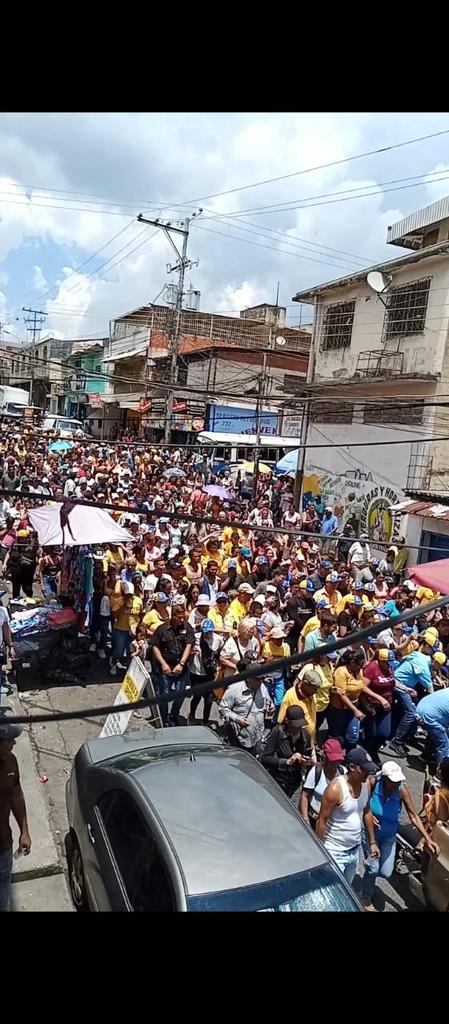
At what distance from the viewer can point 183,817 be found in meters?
3.64

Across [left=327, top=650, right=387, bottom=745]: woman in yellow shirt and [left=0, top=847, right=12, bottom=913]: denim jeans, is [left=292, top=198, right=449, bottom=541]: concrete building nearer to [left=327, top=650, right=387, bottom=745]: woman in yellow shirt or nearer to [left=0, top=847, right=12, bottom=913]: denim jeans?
[left=327, top=650, right=387, bottom=745]: woman in yellow shirt

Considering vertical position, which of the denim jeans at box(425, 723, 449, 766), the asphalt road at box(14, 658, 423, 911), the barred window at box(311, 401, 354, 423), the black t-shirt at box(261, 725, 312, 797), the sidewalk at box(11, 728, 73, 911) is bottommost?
the asphalt road at box(14, 658, 423, 911)

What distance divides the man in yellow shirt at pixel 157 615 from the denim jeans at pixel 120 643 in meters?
0.88

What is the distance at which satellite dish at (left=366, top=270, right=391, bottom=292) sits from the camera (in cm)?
1995

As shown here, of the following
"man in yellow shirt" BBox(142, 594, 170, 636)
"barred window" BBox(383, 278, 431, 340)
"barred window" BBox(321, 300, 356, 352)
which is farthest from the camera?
"barred window" BBox(321, 300, 356, 352)

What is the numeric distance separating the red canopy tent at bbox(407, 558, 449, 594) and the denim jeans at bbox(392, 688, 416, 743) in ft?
4.08

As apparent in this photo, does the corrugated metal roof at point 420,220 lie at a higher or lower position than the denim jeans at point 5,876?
higher

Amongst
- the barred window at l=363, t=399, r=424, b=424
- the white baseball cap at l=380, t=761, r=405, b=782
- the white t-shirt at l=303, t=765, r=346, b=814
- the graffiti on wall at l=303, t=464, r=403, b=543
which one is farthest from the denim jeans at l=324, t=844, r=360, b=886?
the barred window at l=363, t=399, r=424, b=424

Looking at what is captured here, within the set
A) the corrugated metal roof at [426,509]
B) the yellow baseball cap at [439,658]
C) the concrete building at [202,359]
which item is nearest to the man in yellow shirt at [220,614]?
the yellow baseball cap at [439,658]

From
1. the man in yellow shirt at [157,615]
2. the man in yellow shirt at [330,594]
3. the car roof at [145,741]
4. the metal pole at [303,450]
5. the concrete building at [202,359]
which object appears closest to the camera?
the car roof at [145,741]

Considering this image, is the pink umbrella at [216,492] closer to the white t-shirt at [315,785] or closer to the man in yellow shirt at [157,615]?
the man in yellow shirt at [157,615]

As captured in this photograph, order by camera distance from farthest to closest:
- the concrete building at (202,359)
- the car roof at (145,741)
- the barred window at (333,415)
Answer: the concrete building at (202,359), the barred window at (333,415), the car roof at (145,741)

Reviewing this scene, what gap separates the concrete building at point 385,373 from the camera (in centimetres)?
1856

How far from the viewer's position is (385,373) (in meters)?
20.0
